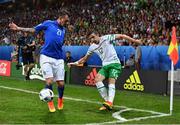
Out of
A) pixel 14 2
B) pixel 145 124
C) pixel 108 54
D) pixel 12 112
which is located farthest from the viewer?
pixel 14 2

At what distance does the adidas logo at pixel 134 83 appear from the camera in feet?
54.8

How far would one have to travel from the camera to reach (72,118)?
1002 centimetres

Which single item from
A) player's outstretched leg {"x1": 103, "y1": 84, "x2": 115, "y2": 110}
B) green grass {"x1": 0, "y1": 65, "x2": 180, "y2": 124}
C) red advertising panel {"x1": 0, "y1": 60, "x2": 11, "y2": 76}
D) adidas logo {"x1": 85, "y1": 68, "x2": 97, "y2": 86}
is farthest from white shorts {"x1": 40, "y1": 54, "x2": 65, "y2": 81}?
red advertising panel {"x1": 0, "y1": 60, "x2": 11, "y2": 76}

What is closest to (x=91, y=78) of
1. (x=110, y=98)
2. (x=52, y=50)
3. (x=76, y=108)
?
(x=76, y=108)

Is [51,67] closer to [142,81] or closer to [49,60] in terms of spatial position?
[49,60]

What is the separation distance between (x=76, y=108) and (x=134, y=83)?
5.57 m

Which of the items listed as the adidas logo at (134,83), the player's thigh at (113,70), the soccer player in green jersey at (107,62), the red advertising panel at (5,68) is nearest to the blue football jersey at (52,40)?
the soccer player in green jersey at (107,62)

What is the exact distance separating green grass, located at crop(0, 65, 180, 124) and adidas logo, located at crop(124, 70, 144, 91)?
50 centimetres

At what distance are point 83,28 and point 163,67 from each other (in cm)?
1367

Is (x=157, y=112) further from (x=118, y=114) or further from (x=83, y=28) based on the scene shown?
(x=83, y=28)

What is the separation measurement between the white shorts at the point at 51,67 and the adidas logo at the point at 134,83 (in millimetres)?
5993

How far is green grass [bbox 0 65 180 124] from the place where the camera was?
384 inches

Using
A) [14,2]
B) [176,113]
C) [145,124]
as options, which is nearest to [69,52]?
[176,113]

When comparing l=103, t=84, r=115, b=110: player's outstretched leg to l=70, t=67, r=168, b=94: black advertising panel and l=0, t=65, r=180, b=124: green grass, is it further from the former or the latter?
l=70, t=67, r=168, b=94: black advertising panel
